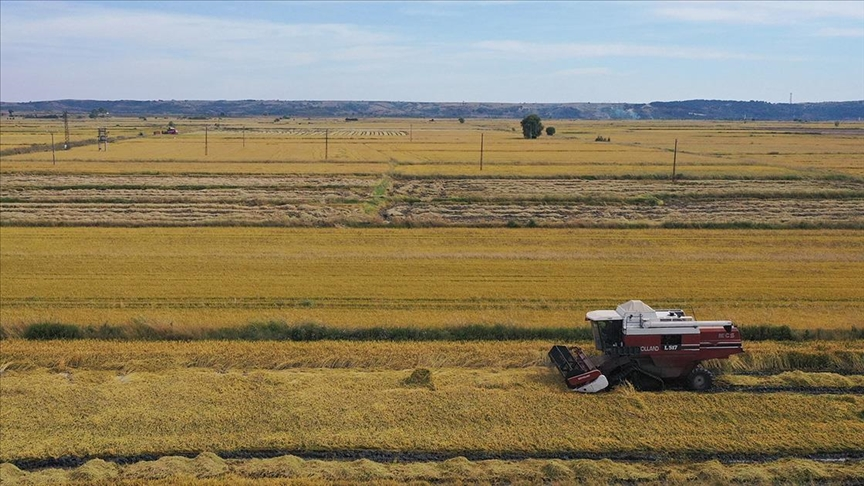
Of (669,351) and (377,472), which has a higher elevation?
(669,351)

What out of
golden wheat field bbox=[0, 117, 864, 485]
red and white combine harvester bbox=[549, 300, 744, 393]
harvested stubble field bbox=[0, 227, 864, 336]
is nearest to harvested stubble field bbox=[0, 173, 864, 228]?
golden wheat field bbox=[0, 117, 864, 485]

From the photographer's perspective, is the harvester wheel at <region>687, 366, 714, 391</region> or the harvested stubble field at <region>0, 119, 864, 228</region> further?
the harvested stubble field at <region>0, 119, 864, 228</region>

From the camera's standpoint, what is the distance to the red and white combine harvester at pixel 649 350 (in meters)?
14.8

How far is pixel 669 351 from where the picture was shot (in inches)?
586

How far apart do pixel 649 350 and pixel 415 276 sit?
36.0 feet

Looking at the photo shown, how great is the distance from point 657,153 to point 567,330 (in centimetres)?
7265

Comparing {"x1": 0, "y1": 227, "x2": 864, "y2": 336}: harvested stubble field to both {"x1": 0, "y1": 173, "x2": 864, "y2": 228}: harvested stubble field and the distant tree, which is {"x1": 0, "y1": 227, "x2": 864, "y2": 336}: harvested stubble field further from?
the distant tree

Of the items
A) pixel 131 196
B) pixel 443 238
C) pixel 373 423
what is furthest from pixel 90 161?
pixel 373 423

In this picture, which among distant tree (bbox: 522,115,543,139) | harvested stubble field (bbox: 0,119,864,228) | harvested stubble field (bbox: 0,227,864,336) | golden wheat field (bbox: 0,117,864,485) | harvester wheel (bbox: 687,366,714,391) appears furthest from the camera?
distant tree (bbox: 522,115,543,139)

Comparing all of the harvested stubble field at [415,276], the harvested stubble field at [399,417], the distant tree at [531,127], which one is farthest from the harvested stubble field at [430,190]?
→ the distant tree at [531,127]

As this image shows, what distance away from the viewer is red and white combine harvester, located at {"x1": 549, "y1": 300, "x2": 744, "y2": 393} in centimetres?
1483

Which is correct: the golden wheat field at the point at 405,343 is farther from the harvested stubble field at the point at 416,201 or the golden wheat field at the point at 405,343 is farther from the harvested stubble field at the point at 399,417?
the harvested stubble field at the point at 416,201

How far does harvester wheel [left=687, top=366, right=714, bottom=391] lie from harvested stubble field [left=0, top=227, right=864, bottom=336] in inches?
168

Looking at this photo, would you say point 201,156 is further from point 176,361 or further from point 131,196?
point 176,361
